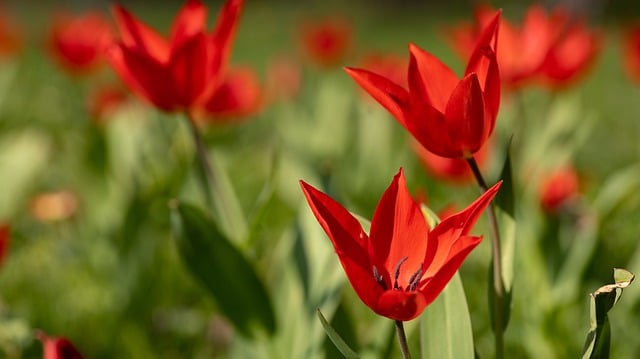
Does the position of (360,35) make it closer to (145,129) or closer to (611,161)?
(611,161)

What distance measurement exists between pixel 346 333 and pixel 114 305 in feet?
2.69

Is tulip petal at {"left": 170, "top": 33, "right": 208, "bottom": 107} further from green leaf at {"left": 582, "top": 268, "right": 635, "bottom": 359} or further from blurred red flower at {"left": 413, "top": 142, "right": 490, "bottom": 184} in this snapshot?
blurred red flower at {"left": 413, "top": 142, "right": 490, "bottom": 184}

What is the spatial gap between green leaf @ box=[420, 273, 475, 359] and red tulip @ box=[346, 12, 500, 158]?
148 mm

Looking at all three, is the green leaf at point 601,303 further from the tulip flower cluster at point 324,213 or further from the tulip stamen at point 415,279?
the tulip stamen at point 415,279

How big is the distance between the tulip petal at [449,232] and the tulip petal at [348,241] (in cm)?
6

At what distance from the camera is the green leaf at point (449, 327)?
0.92m

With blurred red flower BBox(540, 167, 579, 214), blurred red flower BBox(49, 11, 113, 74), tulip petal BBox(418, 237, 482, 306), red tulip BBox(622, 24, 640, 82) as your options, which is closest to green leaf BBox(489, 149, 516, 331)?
tulip petal BBox(418, 237, 482, 306)

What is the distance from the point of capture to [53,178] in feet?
10.0

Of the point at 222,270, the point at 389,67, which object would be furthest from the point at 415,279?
the point at 389,67

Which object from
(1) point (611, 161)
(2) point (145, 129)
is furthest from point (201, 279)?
(1) point (611, 161)

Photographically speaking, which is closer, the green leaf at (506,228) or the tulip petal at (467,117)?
the tulip petal at (467,117)

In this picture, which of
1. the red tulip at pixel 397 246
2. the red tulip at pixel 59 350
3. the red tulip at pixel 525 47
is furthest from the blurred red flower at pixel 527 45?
the red tulip at pixel 59 350

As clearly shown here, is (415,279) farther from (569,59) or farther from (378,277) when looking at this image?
(569,59)

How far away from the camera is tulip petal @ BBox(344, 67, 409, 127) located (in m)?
0.88
